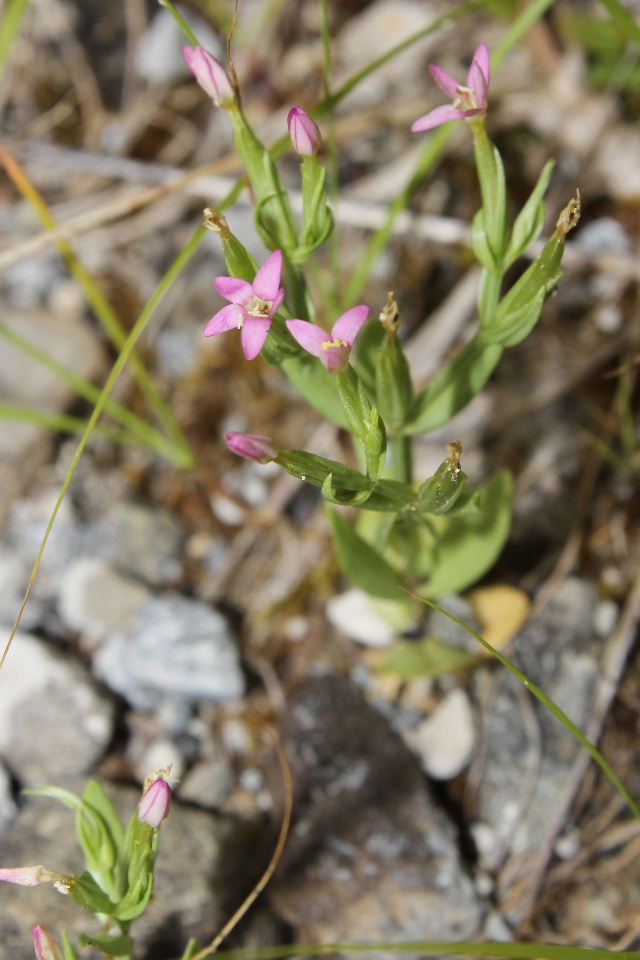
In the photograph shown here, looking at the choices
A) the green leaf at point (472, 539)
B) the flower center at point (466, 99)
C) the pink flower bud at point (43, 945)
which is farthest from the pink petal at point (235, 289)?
the pink flower bud at point (43, 945)

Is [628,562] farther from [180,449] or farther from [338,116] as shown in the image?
[338,116]

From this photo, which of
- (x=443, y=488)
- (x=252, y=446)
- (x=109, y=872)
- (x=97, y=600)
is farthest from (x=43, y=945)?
(x=97, y=600)

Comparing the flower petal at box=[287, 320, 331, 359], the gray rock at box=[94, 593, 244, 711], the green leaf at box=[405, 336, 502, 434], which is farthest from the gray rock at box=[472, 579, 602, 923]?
the flower petal at box=[287, 320, 331, 359]

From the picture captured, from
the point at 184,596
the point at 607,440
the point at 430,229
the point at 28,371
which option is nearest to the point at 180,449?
the point at 184,596

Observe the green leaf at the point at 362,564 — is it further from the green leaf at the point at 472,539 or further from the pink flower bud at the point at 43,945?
the pink flower bud at the point at 43,945

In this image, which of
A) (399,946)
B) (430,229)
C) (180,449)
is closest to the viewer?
(399,946)
